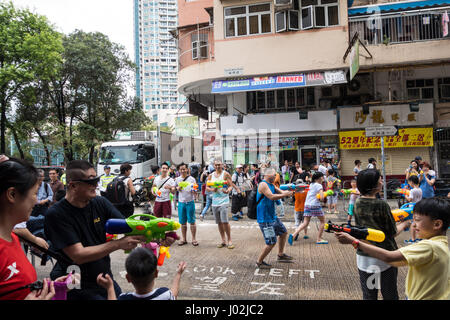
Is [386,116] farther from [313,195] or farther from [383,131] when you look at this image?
[313,195]

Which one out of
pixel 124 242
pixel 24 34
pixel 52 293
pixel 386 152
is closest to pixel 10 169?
pixel 52 293

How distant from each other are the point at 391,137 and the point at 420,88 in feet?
11.9

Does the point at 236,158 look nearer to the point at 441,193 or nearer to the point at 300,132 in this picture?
the point at 300,132

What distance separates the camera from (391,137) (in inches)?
636

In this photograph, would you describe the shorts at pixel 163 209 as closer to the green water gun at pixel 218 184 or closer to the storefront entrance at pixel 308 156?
the green water gun at pixel 218 184

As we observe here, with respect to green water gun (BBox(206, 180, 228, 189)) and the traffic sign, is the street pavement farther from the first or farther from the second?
the traffic sign

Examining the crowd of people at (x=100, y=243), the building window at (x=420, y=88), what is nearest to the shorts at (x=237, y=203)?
the crowd of people at (x=100, y=243)

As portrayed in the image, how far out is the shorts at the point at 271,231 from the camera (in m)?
5.68

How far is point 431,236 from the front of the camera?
2.28m

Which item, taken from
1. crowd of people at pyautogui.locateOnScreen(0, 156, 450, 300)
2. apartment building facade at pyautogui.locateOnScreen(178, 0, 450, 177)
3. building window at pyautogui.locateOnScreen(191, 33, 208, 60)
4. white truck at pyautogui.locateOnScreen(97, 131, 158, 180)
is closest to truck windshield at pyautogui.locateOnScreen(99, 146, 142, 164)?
white truck at pyautogui.locateOnScreen(97, 131, 158, 180)

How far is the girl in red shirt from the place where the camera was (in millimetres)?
1656

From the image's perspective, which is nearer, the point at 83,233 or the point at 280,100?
the point at 83,233

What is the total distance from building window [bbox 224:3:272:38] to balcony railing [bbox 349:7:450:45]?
4148mm

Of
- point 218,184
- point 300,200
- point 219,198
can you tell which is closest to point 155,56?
point 300,200
